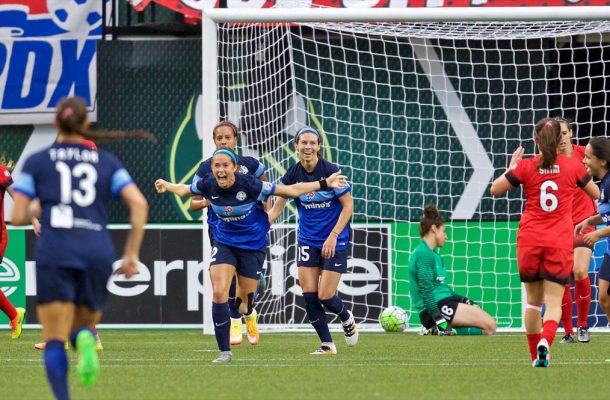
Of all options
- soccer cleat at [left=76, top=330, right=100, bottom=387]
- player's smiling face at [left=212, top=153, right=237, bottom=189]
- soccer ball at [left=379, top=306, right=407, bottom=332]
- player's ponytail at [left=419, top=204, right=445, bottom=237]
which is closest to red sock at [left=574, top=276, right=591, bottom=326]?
player's ponytail at [left=419, top=204, right=445, bottom=237]

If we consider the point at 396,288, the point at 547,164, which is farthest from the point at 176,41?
the point at 547,164

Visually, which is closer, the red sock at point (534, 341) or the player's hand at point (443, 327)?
the red sock at point (534, 341)

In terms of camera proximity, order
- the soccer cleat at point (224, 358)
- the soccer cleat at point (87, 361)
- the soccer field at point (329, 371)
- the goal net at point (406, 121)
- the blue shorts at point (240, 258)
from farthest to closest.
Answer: the goal net at point (406, 121) → the blue shorts at point (240, 258) → the soccer cleat at point (224, 358) → the soccer field at point (329, 371) → the soccer cleat at point (87, 361)

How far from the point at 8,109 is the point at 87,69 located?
122cm

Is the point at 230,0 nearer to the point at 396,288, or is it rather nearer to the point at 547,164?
the point at 396,288

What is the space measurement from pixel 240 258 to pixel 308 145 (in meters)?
1.19

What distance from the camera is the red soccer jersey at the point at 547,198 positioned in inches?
349

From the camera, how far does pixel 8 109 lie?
17297 millimetres

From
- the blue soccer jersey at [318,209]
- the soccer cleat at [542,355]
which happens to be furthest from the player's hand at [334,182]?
the soccer cleat at [542,355]

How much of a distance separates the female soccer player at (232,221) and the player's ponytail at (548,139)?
157 cm

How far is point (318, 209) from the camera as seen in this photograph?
11.2 m

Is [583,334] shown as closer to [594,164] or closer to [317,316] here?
[594,164]

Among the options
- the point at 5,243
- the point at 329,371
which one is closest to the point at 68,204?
the point at 329,371

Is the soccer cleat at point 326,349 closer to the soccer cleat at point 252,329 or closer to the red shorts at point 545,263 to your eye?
the soccer cleat at point 252,329
